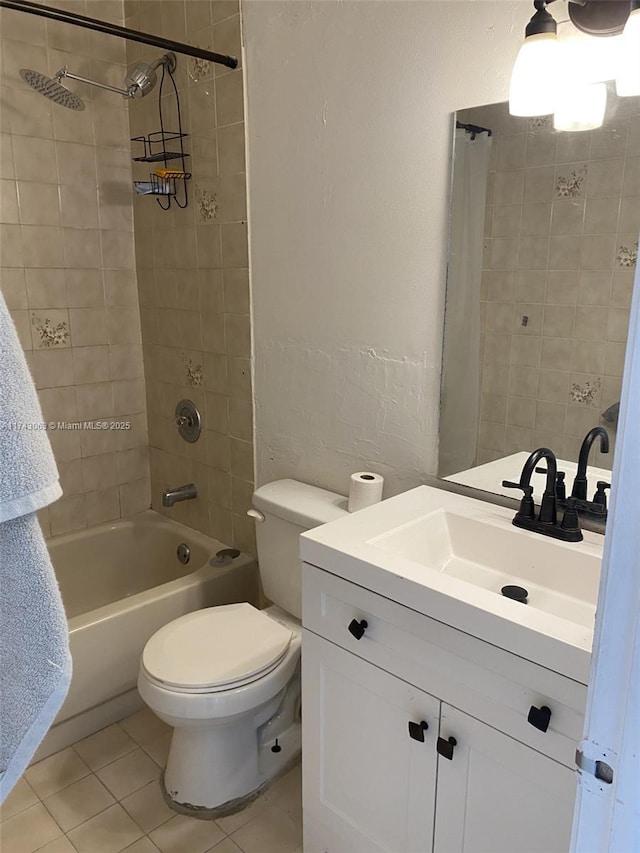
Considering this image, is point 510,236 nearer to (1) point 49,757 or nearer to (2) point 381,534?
(2) point 381,534

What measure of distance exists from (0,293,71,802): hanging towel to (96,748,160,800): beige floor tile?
1.30 m

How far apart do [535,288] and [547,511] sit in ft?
1.65

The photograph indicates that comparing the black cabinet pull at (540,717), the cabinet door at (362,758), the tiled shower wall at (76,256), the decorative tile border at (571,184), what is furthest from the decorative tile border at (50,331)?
the black cabinet pull at (540,717)

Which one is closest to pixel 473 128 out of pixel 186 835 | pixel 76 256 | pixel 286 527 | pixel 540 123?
A: pixel 540 123

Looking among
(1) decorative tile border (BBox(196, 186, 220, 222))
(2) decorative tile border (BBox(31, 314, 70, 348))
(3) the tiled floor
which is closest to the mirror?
(1) decorative tile border (BBox(196, 186, 220, 222))

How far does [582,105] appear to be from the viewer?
4.34 feet

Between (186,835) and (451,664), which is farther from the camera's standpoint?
(186,835)

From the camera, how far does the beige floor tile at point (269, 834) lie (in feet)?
5.44

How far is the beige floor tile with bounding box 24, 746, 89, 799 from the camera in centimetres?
184

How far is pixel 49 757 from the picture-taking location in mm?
1951

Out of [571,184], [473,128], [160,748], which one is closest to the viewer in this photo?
[571,184]

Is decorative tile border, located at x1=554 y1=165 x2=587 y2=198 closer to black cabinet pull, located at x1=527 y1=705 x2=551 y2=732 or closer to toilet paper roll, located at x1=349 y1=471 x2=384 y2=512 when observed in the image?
toilet paper roll, located at x1=349 y1=471 x2=384 y2=512

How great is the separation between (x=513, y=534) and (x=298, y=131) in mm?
1242

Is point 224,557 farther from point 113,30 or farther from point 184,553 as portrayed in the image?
point 113,30
